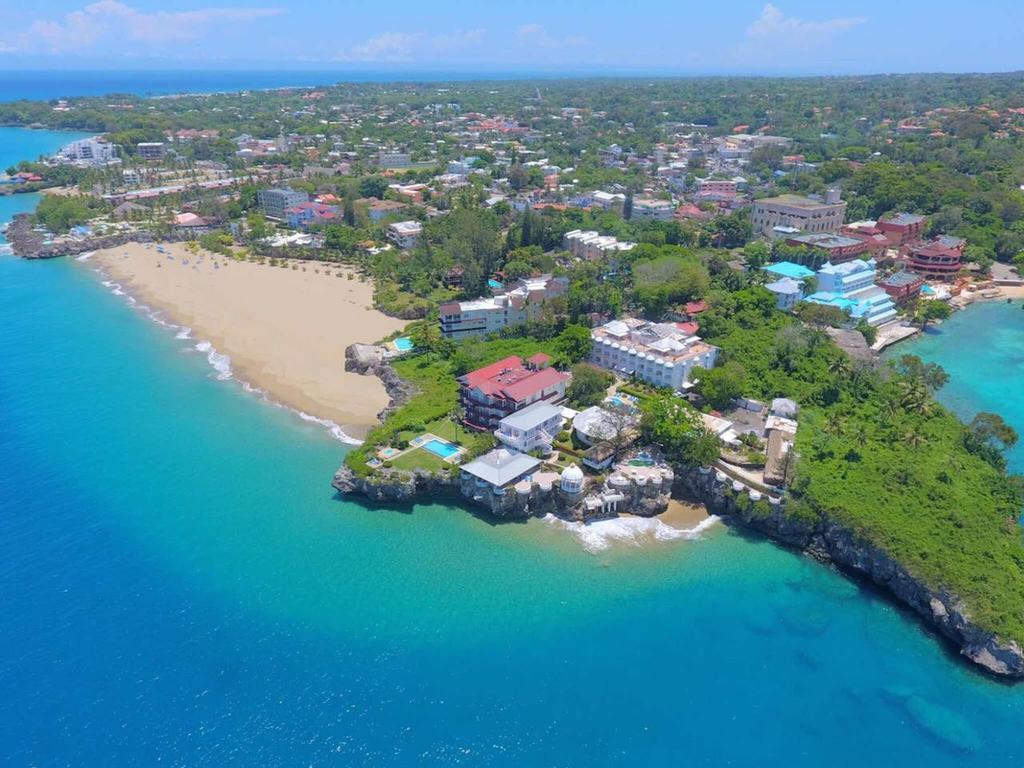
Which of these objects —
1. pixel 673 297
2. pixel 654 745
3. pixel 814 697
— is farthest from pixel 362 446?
pixel 673 297

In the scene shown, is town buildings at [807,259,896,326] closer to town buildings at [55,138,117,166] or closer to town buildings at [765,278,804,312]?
town buildings at [765,278,804,312]

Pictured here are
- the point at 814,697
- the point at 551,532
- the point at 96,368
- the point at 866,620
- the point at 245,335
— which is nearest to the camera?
the point at 814,697

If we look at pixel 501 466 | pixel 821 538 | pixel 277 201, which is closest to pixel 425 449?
pixel 501 466

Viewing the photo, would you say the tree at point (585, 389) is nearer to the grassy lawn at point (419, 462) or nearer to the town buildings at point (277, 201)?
the grassy lawn at point (419, 462)

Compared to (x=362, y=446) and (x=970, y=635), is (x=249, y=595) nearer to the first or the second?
(x=362, y=446)

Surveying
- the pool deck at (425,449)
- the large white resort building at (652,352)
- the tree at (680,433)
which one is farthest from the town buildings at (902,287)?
the pool deck at (425,449)

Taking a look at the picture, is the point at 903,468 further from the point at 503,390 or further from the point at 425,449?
the point at 425,449

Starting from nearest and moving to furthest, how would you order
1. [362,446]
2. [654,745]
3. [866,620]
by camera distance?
[654,745] < [866,620] < [362,446]
